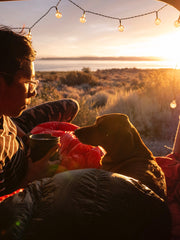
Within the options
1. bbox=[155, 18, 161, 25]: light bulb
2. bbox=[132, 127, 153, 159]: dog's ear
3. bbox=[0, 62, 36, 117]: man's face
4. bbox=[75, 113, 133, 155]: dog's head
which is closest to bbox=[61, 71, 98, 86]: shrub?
bbox=[155, 18, 161, 25]: light bulb

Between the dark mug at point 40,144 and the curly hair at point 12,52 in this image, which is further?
the dark mug at point 40,144

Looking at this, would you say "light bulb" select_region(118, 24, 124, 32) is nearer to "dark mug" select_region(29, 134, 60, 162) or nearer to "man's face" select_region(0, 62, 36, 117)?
"man's face" select_region(0, 62, 36, 117)

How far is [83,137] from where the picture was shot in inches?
87.7

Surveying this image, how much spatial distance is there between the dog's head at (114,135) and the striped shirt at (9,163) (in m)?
0.68

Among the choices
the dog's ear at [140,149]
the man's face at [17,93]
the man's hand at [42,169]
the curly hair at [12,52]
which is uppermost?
the curly hair at [12,52]

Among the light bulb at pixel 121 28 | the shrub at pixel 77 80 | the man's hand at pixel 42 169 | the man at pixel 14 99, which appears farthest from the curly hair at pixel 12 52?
the shrub at pixel 77 80

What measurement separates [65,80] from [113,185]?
2391 cm

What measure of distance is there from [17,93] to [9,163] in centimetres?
58

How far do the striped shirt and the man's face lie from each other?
0.75 feet

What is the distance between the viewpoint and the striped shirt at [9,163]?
1591mm

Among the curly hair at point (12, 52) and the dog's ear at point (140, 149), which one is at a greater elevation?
the curly hair at point (12, 52)

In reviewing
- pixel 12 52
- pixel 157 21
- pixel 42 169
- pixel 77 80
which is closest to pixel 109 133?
pixel 42 169

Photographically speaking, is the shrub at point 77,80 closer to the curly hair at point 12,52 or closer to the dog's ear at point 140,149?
the dog's ear at point 140,149

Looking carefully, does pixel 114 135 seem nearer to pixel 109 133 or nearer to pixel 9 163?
pixel 109 133
